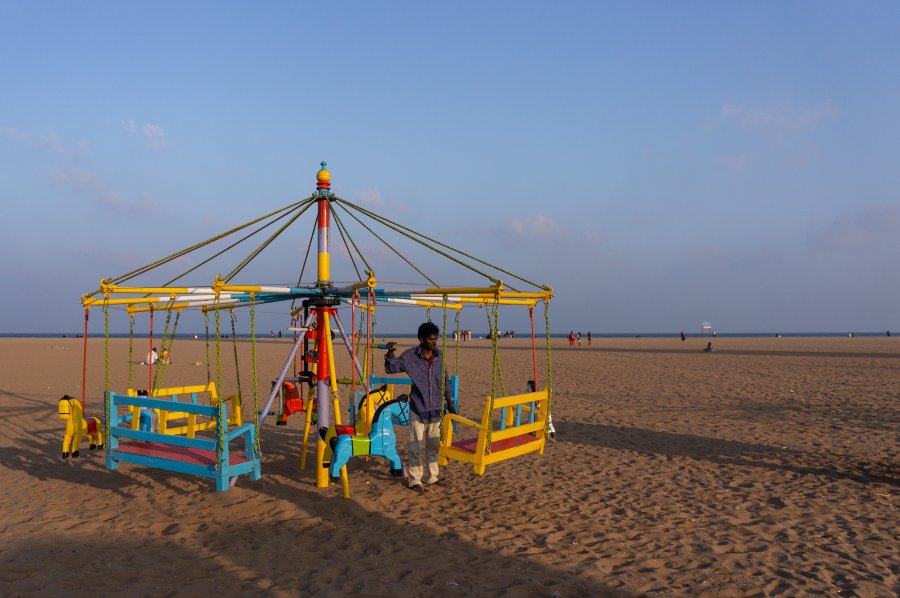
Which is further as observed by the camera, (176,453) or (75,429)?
(75,429)

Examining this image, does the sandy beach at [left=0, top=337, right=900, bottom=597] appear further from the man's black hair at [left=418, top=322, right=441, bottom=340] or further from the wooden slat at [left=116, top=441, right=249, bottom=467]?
the man's black hair at [left=418, top=322, right=441, bottom=340]

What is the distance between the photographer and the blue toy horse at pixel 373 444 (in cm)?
721

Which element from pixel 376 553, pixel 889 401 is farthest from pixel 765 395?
pixel 376 553

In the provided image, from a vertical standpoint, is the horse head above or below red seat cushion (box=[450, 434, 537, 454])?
above

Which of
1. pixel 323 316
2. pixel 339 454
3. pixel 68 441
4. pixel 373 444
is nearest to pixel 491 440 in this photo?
pixel 373 444

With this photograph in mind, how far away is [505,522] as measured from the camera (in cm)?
686

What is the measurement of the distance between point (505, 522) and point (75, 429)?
6686mm

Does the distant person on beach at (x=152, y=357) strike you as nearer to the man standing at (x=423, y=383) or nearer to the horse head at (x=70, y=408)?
the horse head at (x=70, y=408)

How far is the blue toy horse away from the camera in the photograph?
23.7 ft

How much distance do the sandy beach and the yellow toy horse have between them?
0.44m

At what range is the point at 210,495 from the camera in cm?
800

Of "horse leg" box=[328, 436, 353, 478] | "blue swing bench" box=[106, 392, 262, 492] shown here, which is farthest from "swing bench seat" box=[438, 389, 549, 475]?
"blue swing bench" box=[106, 392, 262, 492]

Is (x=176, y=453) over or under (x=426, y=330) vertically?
under

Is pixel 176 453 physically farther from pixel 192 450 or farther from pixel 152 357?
pixel 152 357
